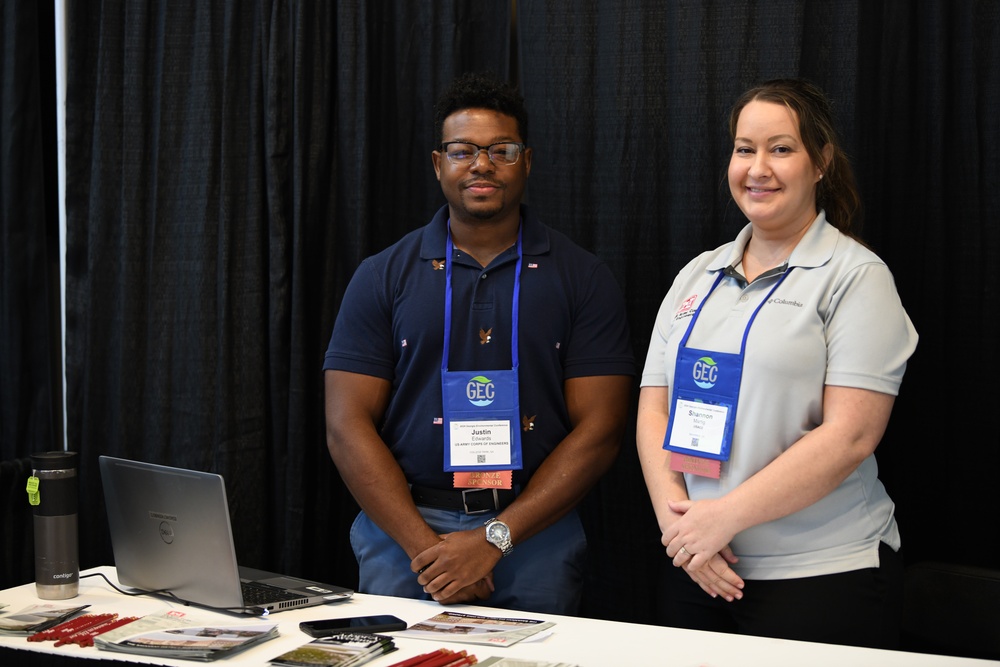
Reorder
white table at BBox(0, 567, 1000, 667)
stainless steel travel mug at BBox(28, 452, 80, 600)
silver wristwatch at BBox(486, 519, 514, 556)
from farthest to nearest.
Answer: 1. silver wristwatch at BBox(486, 519, 514, 556)
2. stainless steel travel mug at BBox(28, 452, 80, 600)
3. white table at BBox(0, 567, 1000, 667)

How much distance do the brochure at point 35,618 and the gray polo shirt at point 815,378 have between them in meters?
1.34

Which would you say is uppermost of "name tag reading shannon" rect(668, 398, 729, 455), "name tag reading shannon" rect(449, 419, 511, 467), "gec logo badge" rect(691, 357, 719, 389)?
"gec logo badge" rect(691, 357, 719, 389)

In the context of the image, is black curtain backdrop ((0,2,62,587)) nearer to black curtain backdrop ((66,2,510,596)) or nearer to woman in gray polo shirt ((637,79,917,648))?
black curtain backdrop ((66,2,510,596))

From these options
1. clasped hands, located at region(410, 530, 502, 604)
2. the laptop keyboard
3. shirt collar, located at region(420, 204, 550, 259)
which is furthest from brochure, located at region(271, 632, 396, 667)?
shirt collar, located at region(420, 204, 550, 259)

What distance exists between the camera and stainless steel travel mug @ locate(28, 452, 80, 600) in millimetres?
2094

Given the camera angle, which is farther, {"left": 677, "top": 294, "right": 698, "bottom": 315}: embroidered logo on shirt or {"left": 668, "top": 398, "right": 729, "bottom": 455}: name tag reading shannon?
{"left": 677, "top": 294, "right": 698, "bottom": 315}: embroidered logo on shirt

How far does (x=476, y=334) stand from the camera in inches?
96.0

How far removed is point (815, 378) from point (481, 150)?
3.35 ft

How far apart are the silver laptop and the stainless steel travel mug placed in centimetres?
8

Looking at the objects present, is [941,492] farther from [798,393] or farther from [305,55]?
[305,55]

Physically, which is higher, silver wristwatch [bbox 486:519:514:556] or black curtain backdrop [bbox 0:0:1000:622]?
black curtain backdrop [bbox 0:0:1000:622]

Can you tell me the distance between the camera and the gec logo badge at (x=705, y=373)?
6.59 ft

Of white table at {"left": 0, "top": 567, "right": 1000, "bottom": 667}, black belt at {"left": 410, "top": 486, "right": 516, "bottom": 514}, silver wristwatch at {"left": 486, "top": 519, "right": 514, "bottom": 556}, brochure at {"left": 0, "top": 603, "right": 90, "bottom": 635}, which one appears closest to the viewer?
white table at {"left": 0, "top": 567, "right": 1000, "bottom": 667}

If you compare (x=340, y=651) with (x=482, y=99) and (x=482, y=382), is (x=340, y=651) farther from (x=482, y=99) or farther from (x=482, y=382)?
(x=482, y=99)
